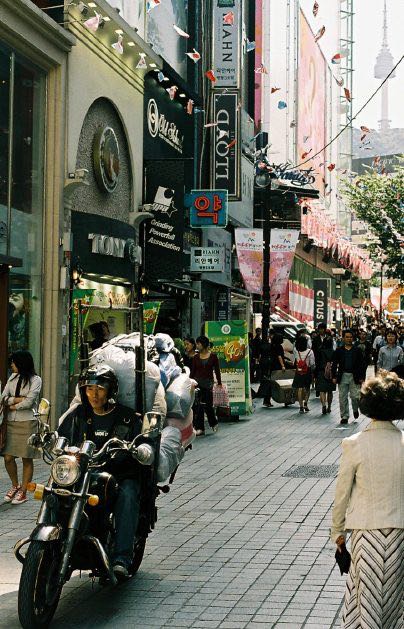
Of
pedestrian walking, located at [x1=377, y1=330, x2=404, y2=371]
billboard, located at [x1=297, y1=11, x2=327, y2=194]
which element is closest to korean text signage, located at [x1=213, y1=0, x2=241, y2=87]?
pedestrian walking, located at [x1=377, y1=330, x2=404, y2=371]

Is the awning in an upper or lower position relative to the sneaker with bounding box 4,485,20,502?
upper

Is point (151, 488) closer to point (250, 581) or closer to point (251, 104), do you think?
point (250, 581)

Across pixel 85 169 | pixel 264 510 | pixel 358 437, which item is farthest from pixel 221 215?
pixel 358 437

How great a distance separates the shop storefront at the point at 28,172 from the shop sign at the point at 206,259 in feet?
32.4

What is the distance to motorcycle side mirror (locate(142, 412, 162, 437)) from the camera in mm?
7371

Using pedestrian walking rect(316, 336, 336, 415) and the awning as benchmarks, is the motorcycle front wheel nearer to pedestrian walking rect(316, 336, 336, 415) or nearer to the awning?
pedestrian walking rect(316, 336, 336, 415)

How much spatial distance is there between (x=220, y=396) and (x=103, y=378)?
13.7 metres

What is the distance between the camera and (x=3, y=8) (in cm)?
1587

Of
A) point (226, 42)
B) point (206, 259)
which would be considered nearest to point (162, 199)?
point (206, 259)

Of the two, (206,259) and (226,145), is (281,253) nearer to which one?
(206,259)

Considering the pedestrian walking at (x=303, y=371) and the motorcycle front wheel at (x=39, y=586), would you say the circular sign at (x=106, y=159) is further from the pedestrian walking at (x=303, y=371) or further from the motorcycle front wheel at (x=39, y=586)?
the motorcycle front wheel at (x=39, y=586)

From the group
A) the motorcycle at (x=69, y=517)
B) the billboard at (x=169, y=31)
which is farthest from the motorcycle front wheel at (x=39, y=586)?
the billboard at (x=169, y=31)

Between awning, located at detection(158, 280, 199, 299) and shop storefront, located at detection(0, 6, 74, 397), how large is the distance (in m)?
6.97

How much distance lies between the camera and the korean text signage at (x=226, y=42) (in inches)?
Answer: 1163
